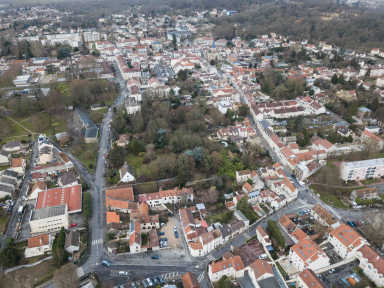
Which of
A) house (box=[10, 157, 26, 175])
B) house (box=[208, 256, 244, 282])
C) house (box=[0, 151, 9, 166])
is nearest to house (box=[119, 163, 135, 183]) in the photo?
house (box=[10, 157, 26, 175])

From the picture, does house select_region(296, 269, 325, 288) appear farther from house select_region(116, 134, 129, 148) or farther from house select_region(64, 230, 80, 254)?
house select_region(116, 134, 129, 148)

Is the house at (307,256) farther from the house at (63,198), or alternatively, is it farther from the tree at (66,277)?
the house at (63,198)

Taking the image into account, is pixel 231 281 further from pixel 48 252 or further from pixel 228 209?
pixel 48 252

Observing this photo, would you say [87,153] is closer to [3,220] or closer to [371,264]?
[3,220]

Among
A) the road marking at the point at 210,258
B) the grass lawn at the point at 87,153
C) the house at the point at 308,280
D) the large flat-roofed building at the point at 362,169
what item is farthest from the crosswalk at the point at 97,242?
the large flat-roofed building at the point at 362,169

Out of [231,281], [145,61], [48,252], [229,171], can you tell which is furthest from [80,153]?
[145,61]

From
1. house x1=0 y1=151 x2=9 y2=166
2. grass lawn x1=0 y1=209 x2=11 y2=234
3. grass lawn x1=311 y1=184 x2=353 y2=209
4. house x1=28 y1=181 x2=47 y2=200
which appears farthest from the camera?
house x1=0 y1=151 x2=9 y2=166
